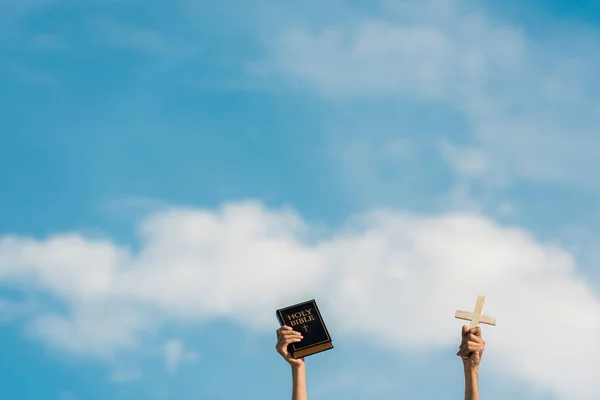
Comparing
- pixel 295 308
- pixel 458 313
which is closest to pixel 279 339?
pixel 295 308

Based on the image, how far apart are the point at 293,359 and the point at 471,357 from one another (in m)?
3.45

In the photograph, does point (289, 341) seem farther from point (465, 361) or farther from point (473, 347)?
point (473, 347)

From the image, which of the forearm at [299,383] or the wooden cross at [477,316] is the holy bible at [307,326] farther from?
the wooden cross at [477,316]

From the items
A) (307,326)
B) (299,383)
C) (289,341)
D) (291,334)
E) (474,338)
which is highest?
(307,326)

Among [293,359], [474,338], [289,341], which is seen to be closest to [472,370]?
[474,338]

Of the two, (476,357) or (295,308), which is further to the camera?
(295,308)

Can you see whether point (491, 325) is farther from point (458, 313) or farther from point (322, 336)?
point (322, 336)

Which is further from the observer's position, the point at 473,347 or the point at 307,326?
the point at 307,326

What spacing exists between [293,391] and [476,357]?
348 cm

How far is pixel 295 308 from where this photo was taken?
56.3ft

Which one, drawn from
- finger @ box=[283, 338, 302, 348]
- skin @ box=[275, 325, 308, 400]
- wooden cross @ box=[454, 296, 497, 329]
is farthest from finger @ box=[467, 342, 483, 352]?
finger @ box=[283, 338, 302, 348]

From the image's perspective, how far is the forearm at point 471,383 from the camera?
49.5 ft

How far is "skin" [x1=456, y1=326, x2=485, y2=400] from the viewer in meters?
15.2

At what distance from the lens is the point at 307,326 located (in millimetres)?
17016
